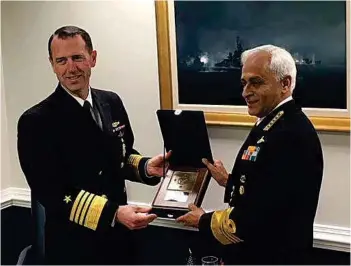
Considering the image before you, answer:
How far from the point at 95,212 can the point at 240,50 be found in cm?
114

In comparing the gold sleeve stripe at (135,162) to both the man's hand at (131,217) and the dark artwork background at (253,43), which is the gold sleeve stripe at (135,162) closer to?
the man's hand at (131,217)

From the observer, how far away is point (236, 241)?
202 cm

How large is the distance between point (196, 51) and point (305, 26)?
0.59 meters

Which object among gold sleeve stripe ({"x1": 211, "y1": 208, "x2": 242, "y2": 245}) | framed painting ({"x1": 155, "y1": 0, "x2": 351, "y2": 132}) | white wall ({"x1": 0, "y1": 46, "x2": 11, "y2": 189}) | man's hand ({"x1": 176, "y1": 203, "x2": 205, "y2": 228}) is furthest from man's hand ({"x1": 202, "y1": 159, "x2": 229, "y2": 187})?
white wall ({"x1": 0, "y1": 46, "x2": 11, "y2": 189})

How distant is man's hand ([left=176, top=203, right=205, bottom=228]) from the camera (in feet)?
7.06

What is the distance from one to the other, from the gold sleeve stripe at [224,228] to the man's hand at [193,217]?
0.09m

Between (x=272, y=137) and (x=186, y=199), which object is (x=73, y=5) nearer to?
(x=186, y=199)

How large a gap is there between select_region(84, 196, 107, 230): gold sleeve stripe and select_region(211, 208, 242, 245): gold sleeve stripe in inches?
16.7

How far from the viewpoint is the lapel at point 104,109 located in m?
2.40

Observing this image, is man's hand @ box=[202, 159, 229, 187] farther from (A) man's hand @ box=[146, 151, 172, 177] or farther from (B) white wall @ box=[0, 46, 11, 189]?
(B) white wall @ box=[0, 46, 11, 189]

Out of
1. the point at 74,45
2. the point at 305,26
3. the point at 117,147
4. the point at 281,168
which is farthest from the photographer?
the point at 305,26

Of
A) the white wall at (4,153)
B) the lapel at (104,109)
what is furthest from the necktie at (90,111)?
the white wall at (4,153)

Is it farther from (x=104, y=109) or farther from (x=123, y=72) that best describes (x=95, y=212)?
(x=123, y=72)

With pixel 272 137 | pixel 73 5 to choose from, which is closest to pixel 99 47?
pixel 73 5
